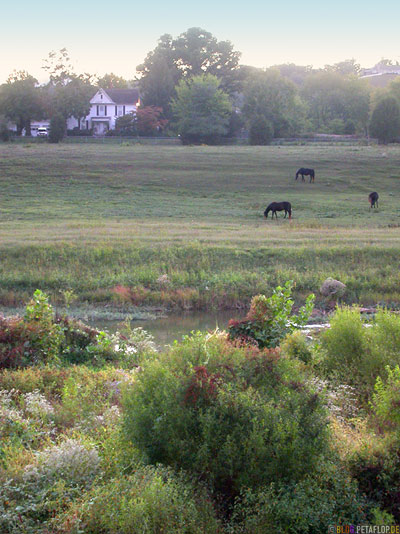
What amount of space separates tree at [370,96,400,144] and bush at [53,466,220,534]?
229 ft

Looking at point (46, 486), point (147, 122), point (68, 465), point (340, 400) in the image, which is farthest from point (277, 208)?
point (147, 122)

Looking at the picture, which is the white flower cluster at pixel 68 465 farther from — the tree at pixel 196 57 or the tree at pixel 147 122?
the tree at pixel 196 57

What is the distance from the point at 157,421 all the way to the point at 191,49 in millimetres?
102420

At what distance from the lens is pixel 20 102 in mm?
80312

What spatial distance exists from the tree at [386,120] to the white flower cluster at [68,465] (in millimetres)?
69543

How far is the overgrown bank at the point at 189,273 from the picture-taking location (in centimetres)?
2203

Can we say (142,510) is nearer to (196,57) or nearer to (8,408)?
(8,408)

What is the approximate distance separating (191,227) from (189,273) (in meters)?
7.33

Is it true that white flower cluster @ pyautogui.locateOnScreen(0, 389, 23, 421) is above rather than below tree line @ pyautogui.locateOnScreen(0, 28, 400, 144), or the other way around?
below

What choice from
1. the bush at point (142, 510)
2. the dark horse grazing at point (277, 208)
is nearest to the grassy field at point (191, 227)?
the dark horse grazing at point (277, 208)

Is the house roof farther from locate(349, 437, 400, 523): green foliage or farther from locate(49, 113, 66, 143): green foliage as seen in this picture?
locate(349, 437, 400, 523): green foliage

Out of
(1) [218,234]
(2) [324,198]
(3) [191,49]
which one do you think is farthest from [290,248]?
(3) [191,49]

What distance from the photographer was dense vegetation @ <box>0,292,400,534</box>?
575cm

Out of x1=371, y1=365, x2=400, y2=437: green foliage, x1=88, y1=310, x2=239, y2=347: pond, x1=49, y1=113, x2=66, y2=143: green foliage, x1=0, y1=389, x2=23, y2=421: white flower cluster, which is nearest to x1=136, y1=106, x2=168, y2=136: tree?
x1=49, y1=113, x2=66, y2=143: green foliage
